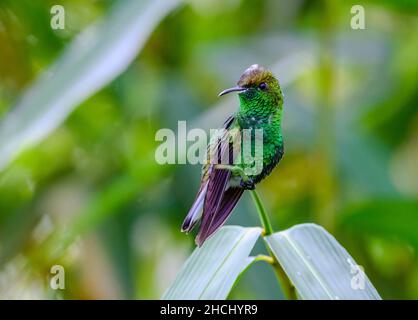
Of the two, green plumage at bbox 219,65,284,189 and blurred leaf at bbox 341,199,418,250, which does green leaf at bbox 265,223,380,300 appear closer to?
green plumage at bbox 219,65,284,189

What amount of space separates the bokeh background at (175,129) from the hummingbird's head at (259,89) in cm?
51

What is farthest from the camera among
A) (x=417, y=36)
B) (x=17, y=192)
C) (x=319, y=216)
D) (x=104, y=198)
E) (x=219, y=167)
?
(x=417, y=36)

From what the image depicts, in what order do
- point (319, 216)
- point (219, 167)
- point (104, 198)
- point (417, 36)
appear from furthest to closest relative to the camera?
point (417, 36)
point (104, 198)
point (319, 216)
point (219, 167)

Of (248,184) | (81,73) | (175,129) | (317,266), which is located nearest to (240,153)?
(248,184)

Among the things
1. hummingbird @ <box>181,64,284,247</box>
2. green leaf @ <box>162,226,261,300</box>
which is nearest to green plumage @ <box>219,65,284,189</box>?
hummingbird @ <box>181,64,284,247</box>

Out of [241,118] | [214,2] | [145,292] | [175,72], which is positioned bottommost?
[145,292]

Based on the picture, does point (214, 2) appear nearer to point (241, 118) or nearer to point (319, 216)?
point (319, 216)

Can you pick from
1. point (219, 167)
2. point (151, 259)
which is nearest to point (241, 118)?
point (219, 167)

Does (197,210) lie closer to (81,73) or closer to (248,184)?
(248,184)

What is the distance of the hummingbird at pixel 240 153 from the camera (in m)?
0.43

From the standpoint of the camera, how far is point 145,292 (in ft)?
3.58

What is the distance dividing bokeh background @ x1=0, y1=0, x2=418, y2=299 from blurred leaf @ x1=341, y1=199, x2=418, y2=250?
0.17 meters

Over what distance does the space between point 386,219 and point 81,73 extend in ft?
1.20

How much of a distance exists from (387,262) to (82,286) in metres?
0.48
